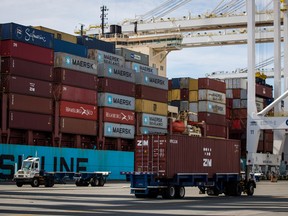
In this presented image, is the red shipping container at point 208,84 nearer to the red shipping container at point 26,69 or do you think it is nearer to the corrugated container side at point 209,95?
the corrugated container side at point 209,95

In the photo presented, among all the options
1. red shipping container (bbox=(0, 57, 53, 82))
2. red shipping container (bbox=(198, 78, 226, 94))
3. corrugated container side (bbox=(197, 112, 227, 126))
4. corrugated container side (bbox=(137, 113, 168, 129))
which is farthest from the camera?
corrugated container side (bbox=(197, 112, 227, 126))

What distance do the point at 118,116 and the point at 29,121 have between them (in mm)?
14214

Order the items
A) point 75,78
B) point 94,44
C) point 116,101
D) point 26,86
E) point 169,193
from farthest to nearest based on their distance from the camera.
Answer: point 94,44, point 116,101, point 75,78, point 26,86, point 169,193

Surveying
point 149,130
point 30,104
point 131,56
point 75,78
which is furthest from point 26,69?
point 131,56

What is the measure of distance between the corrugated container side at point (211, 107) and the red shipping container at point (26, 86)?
29431 millimetres

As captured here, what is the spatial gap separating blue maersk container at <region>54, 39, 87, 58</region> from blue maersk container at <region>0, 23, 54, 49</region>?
3.17m

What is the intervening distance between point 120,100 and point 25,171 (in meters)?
23.2

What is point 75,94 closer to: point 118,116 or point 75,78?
point 75,78

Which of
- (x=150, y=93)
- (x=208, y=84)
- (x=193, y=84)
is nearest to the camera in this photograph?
(x=150, y=93)

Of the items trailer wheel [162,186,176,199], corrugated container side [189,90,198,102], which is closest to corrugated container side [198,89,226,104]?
corrugated container side [189,90,198,102]

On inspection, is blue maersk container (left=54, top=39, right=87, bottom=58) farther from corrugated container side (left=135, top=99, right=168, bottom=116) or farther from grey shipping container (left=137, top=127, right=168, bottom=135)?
grey shipping container (left=137, top=127, right=168, bottom=135)

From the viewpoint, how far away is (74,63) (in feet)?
205

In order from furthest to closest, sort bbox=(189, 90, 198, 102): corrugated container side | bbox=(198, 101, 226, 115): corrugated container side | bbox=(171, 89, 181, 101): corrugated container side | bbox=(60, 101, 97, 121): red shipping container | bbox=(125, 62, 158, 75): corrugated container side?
bbox=(171, 89, 181, 101): corrugated container side
bbox=(189, 90, 198, 102): corrugated container side
bbox=(198, 101, 226, 115): corrugated container side
bbox=(125, 62, 158, 75): corrugated container side
bbox=(60, 101, 97, 121): red shipping container

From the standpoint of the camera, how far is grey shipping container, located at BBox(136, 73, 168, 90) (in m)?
72.6
